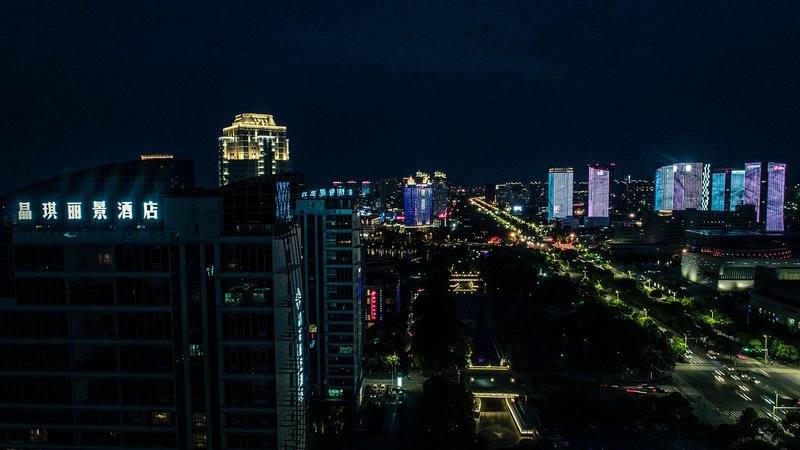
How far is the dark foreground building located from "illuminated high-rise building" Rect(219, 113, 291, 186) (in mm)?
34938

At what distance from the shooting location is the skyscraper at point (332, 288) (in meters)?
19.5

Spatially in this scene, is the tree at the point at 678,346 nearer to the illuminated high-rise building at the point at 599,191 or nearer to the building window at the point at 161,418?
the building window at the point at 161,418

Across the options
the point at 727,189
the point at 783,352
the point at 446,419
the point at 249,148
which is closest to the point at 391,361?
the point at 446,419

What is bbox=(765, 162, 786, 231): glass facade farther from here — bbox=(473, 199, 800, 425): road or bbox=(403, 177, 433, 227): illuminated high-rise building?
bbox=(473, 199, 800, 425): road

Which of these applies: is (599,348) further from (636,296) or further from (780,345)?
(636,296)

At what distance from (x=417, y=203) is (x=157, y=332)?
77657 millimetres

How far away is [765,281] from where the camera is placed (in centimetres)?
3425

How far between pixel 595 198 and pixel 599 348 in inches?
3228

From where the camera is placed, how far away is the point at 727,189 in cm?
7944

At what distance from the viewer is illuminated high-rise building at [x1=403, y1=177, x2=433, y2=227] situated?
85938 millimetres

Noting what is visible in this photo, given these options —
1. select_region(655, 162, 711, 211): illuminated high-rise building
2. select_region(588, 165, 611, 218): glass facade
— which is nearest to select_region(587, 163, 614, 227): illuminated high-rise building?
select_region(588, 165, 611, 218): glass facade

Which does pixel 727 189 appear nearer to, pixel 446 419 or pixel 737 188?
pixel 737 188

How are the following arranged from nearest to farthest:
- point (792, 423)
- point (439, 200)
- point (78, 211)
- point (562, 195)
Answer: point (78, 211) → point (792, 423) → point (439, 200) → point (562, 195)

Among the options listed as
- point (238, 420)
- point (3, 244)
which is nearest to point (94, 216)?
point (3, 244)
